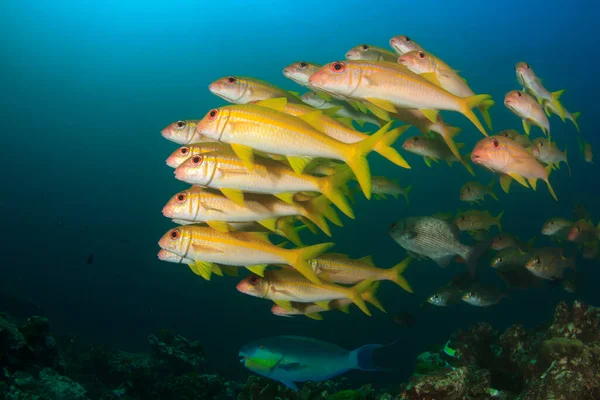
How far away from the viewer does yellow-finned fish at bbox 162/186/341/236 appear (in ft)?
11.7

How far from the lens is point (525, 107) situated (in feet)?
16.6

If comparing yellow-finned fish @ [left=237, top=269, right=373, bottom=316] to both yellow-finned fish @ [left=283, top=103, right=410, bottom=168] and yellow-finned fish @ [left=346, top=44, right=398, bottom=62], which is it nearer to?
yellow-finned fish @ [left=283, top=103, right=410, bottom=168]

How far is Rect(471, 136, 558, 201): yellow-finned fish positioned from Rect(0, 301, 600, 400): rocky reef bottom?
6.46 feet

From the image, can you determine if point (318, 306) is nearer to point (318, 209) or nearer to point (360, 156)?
point (318, 209)

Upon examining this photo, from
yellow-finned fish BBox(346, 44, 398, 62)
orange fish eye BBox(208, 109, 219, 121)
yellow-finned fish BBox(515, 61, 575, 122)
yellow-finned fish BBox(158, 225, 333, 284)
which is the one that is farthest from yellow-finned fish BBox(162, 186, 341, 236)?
yellow-finned fish BBox(515, 61, 575, 122)

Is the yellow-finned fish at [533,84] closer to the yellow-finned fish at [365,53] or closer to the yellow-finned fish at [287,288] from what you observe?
the yellow-finned fish at [365,53]

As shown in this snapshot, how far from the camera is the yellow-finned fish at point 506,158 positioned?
4.52 m

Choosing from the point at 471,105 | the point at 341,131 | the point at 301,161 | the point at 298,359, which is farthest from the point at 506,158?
the point at 298,359

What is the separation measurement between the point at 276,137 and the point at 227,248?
1227 millimetres

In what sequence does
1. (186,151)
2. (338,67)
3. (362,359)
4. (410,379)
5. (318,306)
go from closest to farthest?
(338,67), (186,151), (410,379), (318,306), (362,359)

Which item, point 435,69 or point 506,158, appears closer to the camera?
point 435,69

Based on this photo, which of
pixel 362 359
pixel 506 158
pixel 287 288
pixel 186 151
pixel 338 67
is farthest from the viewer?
pixel 362 359

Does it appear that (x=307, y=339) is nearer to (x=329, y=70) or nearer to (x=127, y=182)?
(x=329, y=70)

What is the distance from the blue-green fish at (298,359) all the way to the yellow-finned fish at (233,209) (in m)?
2.39
